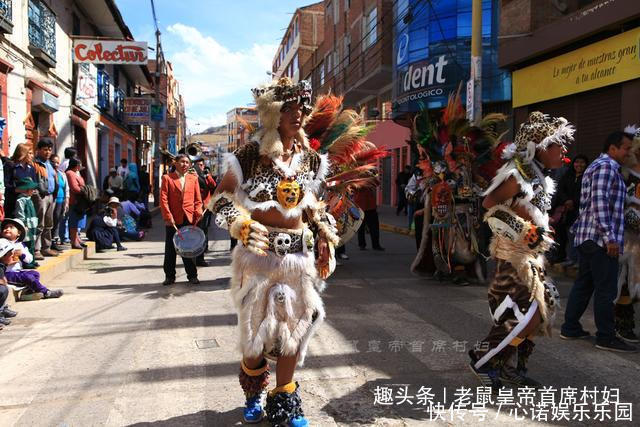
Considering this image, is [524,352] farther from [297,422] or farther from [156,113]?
[156,113]

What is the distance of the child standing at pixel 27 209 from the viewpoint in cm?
725

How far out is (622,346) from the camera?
179 inches

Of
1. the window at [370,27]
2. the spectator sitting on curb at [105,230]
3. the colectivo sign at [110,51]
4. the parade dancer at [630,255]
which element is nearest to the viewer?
the parade dancer at [630,255]

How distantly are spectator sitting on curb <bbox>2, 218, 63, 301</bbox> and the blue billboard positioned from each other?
45.3 ft

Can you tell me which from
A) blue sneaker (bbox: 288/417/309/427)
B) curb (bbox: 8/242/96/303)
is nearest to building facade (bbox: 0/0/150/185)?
curb (bbox: 8/242/96/303)

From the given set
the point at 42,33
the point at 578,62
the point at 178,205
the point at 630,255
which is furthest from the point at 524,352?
the point at 42,33

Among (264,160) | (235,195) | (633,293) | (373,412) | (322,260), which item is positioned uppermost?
(264,160)

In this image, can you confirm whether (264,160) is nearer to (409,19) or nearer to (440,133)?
(440,133)

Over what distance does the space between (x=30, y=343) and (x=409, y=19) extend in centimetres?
1717

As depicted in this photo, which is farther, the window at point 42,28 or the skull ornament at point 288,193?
the window at point 42,28

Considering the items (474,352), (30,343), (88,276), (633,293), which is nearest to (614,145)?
(633,293)

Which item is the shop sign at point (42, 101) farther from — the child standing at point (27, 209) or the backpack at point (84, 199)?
the child standing at point (27, 209)

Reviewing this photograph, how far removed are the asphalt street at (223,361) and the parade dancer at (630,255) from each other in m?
0.42

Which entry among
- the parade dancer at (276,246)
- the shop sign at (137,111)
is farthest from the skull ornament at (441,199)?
the shop sign at (137,111)
